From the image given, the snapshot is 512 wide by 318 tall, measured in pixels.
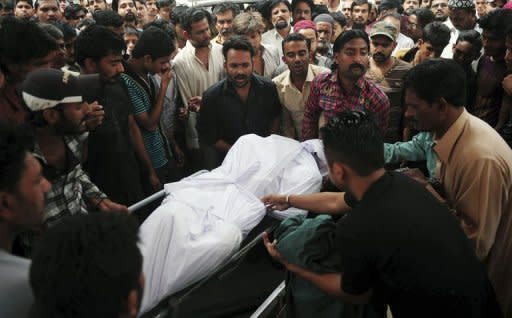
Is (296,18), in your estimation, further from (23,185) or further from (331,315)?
(23,185)

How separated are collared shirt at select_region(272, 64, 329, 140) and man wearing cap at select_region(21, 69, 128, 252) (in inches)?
65.2

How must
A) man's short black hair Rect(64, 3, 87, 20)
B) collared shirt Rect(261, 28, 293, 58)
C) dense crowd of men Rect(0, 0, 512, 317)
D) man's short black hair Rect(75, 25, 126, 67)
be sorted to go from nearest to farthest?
dense crowd of men Rect(0, 0, 512, 317) → man's short black hair Rect(75, 25, 126, 67) → collared shirt Rect(261, 28, 293, 58) → man's short black hair Rect(64, 3, 87, 20)

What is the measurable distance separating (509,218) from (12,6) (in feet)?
21.3

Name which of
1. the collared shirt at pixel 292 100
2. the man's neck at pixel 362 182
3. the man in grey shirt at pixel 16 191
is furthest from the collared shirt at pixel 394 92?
the man in grey shirt at pixel 16 191

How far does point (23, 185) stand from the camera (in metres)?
1.38

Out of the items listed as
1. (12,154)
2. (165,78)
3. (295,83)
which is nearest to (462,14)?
(295,83)

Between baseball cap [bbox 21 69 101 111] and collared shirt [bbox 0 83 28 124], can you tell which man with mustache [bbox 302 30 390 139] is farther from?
collared shirt [bbox 0 83 28 124]

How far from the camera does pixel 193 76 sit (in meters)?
3.82

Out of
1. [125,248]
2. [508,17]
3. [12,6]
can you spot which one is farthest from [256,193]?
[12,6]

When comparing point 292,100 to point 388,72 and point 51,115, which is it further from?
point 51,115

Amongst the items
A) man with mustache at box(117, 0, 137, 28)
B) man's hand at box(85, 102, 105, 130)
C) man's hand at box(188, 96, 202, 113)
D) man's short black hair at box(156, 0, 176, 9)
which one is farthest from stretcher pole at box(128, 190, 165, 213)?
man's short black hair at box(156, 0, 176, 9)

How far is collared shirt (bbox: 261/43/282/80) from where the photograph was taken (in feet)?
13.7

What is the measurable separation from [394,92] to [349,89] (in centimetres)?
62

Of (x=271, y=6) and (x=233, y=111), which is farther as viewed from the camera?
(x=271, y=6)
